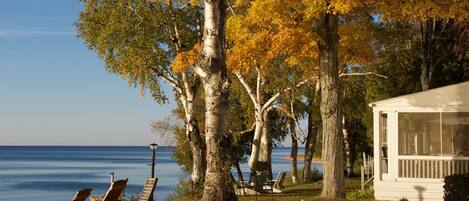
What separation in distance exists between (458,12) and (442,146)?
460cm

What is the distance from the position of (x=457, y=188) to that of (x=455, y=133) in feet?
17.7

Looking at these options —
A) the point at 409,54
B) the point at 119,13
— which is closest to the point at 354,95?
the point at 409,54

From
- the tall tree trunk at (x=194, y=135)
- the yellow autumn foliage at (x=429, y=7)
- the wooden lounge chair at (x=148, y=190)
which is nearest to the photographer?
the yellow autumn foliage at (x=429, y=7)

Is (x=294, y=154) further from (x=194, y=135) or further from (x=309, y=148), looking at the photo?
(x=194, y=135)

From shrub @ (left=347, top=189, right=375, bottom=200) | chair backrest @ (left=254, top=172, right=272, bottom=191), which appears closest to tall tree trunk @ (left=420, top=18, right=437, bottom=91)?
chair backrest @ (left=254, top=172, right=272, bottom=191)

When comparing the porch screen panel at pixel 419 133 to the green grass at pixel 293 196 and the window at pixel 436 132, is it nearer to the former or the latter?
the window at pixel 436 132

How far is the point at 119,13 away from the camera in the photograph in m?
28.0

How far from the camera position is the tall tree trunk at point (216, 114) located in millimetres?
15602

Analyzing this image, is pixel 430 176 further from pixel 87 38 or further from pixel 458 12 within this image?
pixel 87 38

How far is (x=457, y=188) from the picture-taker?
1698 centimetres

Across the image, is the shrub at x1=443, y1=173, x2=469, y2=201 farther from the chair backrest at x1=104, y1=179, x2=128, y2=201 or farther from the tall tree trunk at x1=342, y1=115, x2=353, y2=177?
the tall tree trunk at x1=342, y1=115, x2=353, y2=177

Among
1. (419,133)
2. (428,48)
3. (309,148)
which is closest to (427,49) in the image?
(428,48)

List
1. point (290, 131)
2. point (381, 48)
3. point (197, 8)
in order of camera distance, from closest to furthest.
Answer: point (197, 8) → point (381, 48) → point (290, 131)

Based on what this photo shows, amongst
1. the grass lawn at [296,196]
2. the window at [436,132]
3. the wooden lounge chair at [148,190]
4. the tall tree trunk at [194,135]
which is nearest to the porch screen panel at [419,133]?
the window at [436,132]
